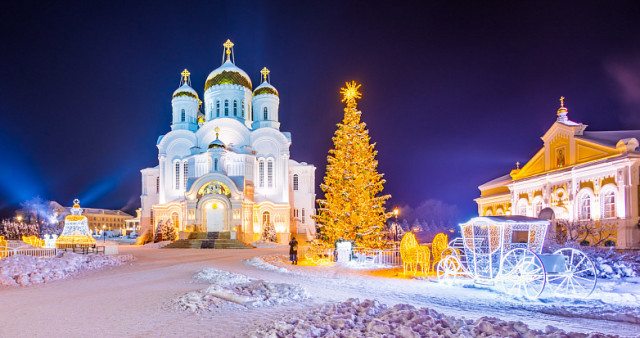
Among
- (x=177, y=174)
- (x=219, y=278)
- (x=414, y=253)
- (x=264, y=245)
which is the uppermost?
(x=177, y=174)

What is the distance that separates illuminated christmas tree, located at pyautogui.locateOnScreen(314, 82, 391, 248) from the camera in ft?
60.9

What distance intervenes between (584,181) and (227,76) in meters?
32.5

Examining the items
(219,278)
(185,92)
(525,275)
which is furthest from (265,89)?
(525,275)

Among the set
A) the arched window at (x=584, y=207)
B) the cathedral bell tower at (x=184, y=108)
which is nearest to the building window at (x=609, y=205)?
the arched window at (x=584, y=207)

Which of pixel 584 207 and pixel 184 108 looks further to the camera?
pixel 184 108

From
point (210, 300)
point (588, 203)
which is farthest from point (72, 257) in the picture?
point (588, 203)

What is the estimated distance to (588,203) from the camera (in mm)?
23547

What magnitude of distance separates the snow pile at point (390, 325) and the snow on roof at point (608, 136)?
20.9m

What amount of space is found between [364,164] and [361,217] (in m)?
2.42

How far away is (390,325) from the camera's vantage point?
19.0 feet

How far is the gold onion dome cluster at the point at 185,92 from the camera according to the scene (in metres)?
43.4

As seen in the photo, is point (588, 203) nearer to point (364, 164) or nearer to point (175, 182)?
point (364, 164)

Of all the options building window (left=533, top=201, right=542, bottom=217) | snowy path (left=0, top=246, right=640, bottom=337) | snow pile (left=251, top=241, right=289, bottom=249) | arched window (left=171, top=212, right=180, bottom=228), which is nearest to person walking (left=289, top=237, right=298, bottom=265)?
snowy path (left=0, top=246, right=640, bottom=337)

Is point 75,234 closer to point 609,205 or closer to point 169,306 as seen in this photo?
point 169,306
